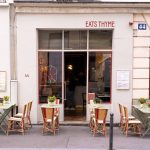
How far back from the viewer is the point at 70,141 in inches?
414

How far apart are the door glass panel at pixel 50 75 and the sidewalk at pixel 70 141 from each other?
1.89m

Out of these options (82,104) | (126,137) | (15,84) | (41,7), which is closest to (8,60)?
(15,84)

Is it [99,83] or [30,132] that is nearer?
[30,132]

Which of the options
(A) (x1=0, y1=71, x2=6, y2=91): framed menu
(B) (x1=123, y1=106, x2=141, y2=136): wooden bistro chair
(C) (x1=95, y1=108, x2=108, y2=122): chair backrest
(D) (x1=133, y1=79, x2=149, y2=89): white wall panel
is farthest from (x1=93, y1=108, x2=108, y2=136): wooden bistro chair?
(A) (x1=0, y1=71, x2=6, y2=91): framed menu

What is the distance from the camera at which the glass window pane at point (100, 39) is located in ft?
43.9

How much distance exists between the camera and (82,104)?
45.8ft

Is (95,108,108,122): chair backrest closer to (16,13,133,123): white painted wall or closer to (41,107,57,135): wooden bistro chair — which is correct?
(41,107,57,135): wooden bistro chair

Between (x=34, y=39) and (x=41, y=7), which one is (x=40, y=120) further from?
(x=41, y=7)

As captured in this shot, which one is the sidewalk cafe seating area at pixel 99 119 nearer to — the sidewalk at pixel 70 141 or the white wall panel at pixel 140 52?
the sidewalk at pixel 70 141

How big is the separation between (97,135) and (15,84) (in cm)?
367

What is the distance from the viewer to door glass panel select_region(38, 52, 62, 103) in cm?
1345

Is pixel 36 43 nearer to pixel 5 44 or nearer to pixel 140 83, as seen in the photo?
pixel 5 44

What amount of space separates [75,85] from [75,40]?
5.92 feet

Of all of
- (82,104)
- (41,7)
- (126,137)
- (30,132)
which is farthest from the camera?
(82,104)
